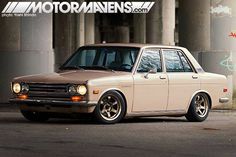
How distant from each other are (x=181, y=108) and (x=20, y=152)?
5453mm

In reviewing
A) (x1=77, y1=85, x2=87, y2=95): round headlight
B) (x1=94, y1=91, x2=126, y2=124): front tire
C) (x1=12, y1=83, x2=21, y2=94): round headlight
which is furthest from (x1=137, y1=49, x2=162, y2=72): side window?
(x1=12, y1=83, x2=21, y2=94): round headlight

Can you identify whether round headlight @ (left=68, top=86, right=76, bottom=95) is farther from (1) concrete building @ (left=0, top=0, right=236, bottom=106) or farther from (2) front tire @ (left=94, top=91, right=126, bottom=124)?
(1) concrete building @ (left=0, top=0, right=236, bottom=106)

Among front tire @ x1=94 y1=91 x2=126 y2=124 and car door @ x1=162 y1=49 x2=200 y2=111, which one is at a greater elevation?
car door @ x1=162 y1=49 x2=200 y2=111

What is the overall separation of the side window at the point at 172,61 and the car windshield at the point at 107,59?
0.71 m

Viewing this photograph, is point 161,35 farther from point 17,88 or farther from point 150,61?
point 17,88

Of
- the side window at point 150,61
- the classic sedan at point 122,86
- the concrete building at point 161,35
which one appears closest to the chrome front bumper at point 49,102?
the classic sedan at point 122,86

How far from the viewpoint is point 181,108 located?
1480 centimetres

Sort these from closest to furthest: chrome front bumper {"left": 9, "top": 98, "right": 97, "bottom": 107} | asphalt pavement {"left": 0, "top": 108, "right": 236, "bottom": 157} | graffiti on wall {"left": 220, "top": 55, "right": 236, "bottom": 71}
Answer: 1. asphalt pavement {"left": 0, "top": 108, "right": 236, "bottom": 157}
2. chrome front bumper {"left": 9, "top": 98, "right": 97, "bottom": 107}
3. graffiti on wall {"left": 220, "top": 55, "right": 236, "bottom": 71}

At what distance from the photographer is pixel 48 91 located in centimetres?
1348

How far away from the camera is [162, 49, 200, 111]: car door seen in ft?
48.0

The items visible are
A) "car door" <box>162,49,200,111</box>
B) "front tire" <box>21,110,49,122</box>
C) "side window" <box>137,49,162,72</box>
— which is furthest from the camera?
"car door" <box>162,49,200,111</box>

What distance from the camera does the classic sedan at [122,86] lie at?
13.3 metres

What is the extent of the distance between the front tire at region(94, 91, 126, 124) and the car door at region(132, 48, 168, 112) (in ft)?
1.19

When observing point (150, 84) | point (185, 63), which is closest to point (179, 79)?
point (185, 63)
